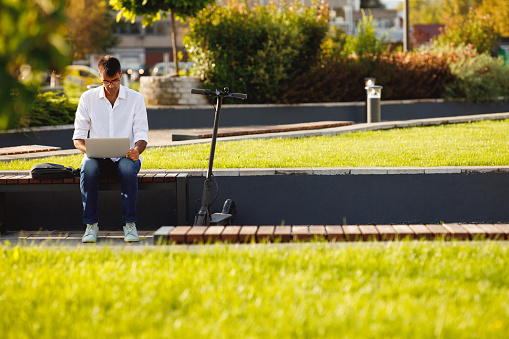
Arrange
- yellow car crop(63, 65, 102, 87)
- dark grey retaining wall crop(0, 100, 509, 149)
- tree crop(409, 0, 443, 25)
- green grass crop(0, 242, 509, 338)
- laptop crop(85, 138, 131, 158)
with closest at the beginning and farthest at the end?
green grass crop(0, 242, 509, 338)
laptop crop(85, 138, 131, 158)
dark grey retaining wall crop(0, 100, 509, 149)
yellow car crop(63, 65, 102, 87)
tree crop(409, 0, 443, 25)

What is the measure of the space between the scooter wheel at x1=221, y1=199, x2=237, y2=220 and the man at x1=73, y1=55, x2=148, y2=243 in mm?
799

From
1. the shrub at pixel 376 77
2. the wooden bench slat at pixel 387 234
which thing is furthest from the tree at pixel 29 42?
the shrub at pixel 376 77

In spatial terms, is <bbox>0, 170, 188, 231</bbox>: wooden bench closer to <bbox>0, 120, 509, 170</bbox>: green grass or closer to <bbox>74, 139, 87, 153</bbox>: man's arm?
<bbox>74, 139, 87, 153</bbox>: man's arm

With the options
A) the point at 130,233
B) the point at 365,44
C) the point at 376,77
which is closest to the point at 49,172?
the point at 130,233

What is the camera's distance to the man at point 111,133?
627 cm

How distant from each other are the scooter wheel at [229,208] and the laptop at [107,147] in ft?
3.32

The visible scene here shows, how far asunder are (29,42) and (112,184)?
406 centimetres

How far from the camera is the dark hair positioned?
625cm

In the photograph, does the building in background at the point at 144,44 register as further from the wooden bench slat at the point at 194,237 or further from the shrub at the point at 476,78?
the wooden bench slat at the point at 194,237

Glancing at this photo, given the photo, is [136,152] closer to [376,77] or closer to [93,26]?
[376,77]

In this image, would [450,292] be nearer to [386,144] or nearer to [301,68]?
[386,144]

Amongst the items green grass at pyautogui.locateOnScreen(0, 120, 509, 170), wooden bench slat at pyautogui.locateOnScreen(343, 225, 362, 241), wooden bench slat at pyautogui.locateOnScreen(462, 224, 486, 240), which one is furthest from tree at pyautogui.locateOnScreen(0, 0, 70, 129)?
green grass at pyautogui.locateOnScreen(0, 120, 509, 170)

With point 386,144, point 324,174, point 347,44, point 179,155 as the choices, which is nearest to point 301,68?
point 347,44

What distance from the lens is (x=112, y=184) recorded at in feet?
21.3
